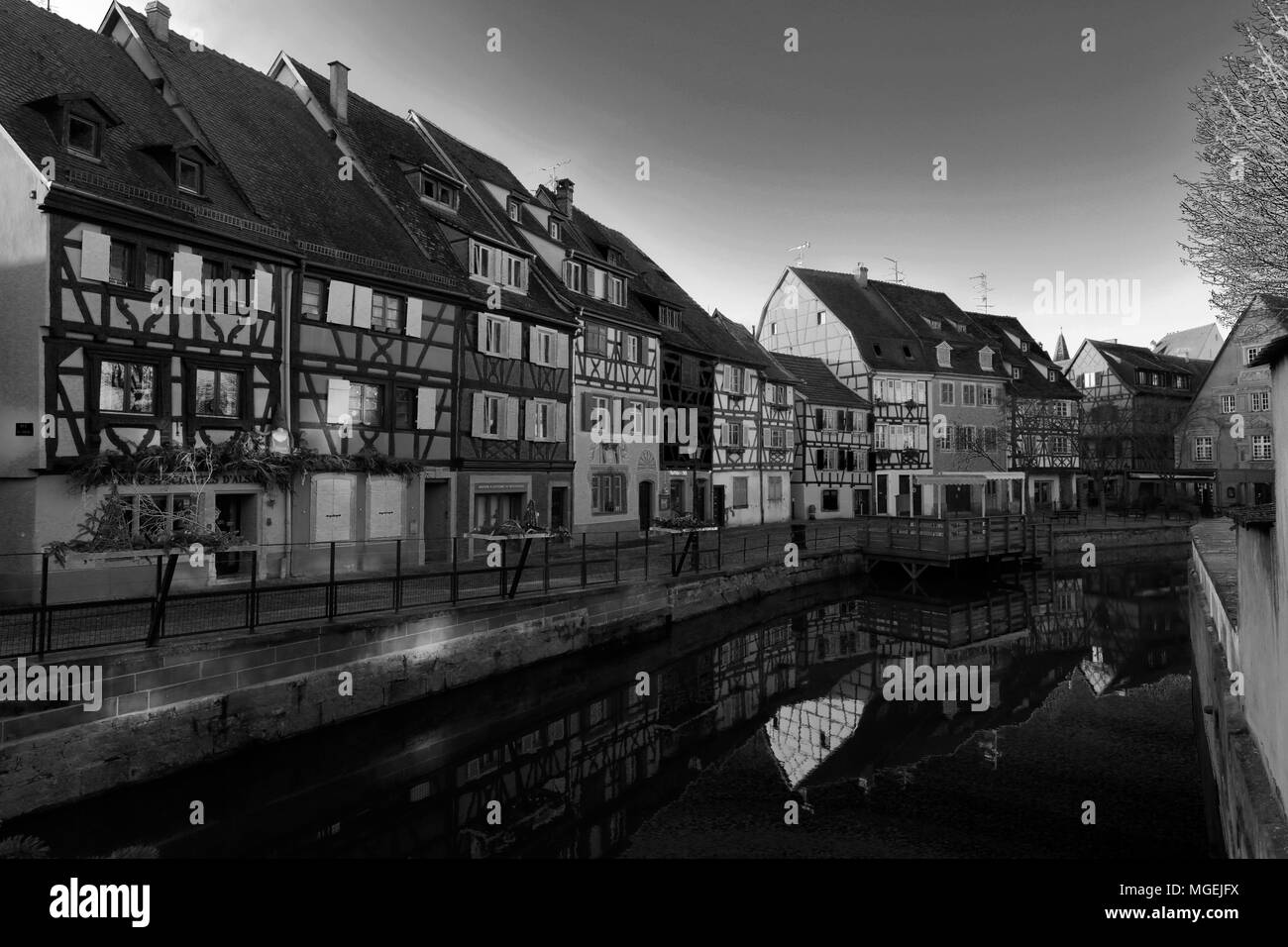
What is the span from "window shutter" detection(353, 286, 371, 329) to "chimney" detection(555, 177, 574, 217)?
595 inches

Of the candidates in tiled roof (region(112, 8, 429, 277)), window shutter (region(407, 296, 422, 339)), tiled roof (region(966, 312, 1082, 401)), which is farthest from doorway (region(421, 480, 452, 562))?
tiled roof (region(966, 312, 1082, 401))

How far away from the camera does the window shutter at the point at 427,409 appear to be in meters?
20.6

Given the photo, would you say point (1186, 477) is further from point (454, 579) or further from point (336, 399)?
point (336, 399)

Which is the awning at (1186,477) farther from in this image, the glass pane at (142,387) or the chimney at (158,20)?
the chimney at (158,20)

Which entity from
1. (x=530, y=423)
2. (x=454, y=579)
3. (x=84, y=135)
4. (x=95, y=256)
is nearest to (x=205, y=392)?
(x=95, y=256)

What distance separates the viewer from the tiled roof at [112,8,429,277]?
62.0 ft

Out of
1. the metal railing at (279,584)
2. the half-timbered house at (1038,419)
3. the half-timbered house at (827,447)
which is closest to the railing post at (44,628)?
the metal railing at (279,584)

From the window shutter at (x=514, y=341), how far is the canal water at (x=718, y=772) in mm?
10245

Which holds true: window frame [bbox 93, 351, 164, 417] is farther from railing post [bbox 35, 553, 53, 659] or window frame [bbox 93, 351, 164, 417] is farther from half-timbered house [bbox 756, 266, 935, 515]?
half-timbered house [bbox 756, 266, 935, 515]

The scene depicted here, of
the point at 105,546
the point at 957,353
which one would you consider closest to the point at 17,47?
the point at 105,546

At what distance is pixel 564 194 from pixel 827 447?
1920cm
